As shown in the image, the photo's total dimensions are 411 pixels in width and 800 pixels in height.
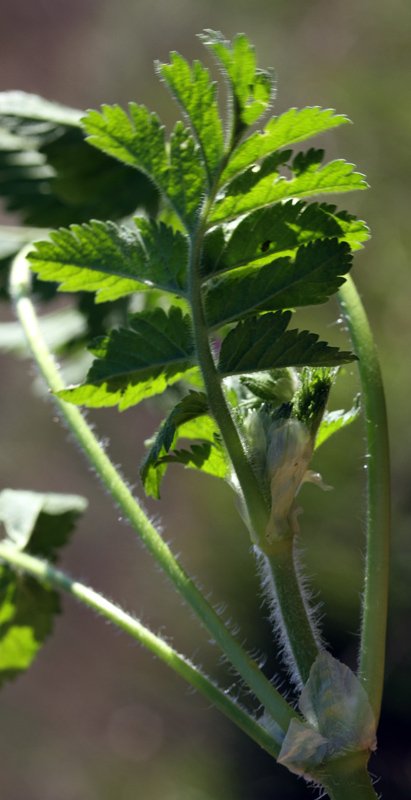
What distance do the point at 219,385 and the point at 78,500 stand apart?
0.94ft

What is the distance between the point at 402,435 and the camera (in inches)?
57.9

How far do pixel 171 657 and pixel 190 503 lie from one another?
1827 millimetres

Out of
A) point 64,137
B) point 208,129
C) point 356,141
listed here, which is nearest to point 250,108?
point 208,129

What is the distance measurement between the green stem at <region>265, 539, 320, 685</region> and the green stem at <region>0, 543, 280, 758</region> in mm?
24

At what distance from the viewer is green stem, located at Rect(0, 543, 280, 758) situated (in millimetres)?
369

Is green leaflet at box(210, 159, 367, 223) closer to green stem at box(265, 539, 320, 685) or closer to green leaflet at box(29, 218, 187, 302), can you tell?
green leaflet at box(29, 218, 187, 302)

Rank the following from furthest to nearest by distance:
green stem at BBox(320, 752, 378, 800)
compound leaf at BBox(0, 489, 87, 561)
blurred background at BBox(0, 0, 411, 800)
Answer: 1. blurred background at BBox(0, 0, 411, 800)
2. compound leaf at BBox(0, 489, 87, 561)
3. green stem at BBox(320, 752, 378, 800)

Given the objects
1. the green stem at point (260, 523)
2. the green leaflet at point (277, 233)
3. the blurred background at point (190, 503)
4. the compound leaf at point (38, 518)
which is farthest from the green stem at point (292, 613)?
the blurred background at point (190, 503)

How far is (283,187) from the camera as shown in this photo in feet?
1.24

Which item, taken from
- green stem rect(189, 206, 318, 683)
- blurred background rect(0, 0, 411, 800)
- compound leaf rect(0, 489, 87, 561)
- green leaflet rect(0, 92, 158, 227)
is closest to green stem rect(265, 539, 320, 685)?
green stem rect(189, 206, 318, 683)

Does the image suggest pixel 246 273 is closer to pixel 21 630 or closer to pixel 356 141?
pixel 21 630

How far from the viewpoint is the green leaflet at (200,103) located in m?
0.37

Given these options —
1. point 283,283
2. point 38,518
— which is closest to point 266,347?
point 283,283

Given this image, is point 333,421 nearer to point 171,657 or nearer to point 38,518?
point 171,657
